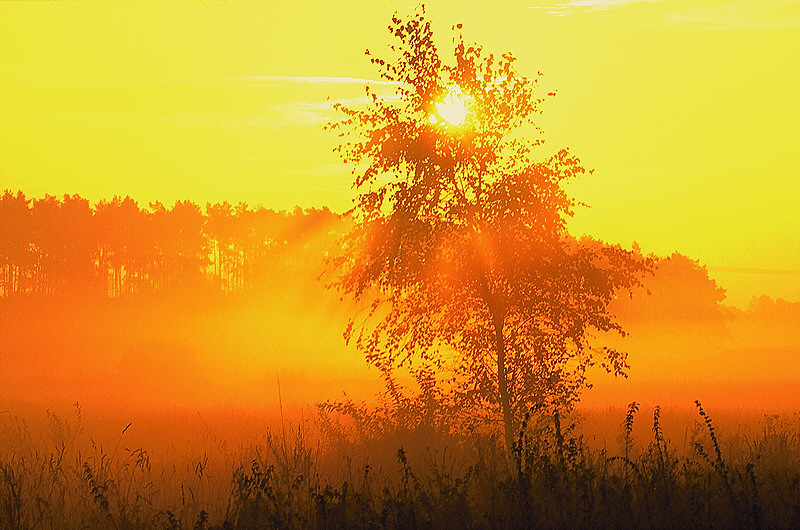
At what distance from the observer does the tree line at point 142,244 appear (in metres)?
87.9

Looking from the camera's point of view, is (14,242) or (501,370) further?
(14,242)

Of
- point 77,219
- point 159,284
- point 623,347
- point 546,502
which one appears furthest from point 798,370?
point 546,502

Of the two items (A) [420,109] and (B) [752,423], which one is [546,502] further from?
(B) [752,423]

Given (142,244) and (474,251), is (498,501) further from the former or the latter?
(142,244)

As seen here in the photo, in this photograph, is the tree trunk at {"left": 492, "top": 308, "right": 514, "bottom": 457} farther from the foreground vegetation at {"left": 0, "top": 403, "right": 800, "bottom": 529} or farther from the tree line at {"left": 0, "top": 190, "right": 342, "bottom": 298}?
the tree line at {"left": 0, "top": 190, "right": 342, "bottom": 298}

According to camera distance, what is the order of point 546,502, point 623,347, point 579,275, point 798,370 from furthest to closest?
point 623,347 < point 798,370 < point 579,275 < point 546,502

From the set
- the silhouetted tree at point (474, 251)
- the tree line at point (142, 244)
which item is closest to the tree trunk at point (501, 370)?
the silhouetted tree at point (474, 251)

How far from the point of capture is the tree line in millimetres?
87938

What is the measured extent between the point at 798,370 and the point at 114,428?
62134 millimetres

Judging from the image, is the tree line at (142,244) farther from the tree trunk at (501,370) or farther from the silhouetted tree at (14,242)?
the tree trunk at (501,370)

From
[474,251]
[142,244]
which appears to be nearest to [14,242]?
[142,244]

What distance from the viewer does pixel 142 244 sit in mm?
93312

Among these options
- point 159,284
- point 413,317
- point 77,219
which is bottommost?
point 413,317

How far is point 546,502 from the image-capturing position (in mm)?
9398
